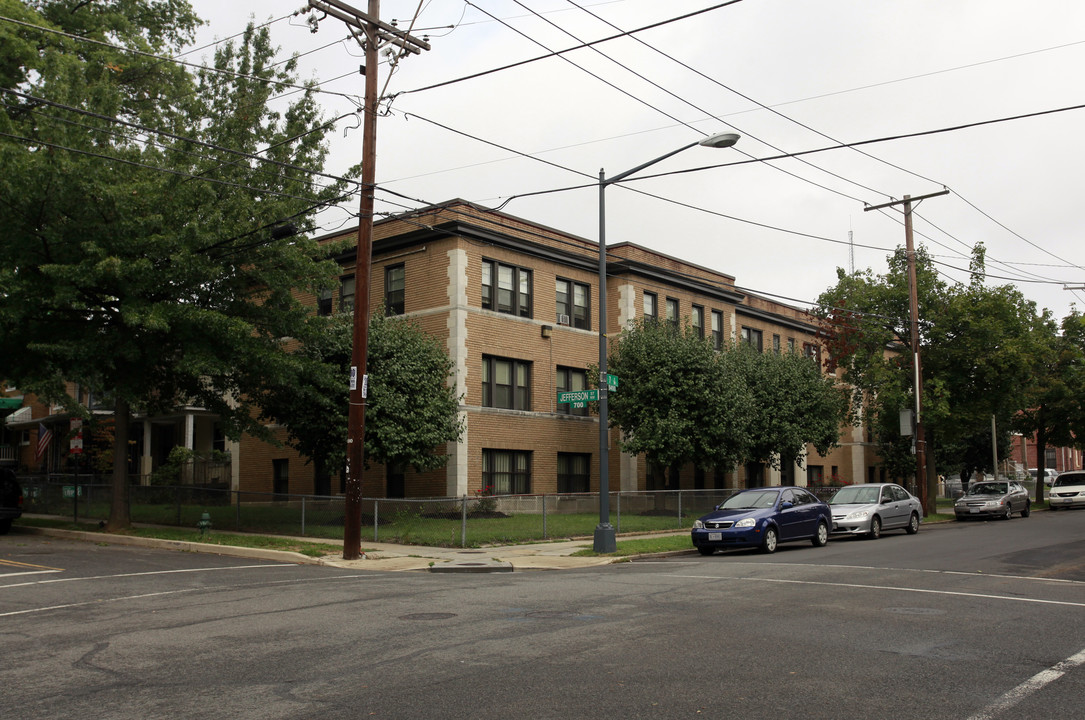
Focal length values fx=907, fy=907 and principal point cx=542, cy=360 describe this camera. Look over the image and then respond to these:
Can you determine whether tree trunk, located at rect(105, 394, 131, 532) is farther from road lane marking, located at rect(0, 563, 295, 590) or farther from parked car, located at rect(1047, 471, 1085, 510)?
parked car, located at rect(1047, 471, 1085, 510)

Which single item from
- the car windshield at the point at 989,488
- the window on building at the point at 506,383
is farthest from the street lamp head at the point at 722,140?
the car windshield at the point at 989,488

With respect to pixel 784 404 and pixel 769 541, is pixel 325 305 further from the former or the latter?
pixel 769 541

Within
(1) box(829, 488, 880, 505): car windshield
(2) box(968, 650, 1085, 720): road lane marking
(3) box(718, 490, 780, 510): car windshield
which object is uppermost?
(3) box(718, 490, 780, 510): car windshield

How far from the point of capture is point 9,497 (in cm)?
2367

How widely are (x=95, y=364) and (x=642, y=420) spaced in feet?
54.6

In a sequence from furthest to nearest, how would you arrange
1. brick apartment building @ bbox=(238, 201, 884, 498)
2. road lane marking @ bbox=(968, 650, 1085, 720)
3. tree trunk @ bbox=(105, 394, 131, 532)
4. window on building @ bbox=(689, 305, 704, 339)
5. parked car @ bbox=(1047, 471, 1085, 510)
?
parked car @ bbox=(1047, 471, 1085, 510), window on building @ bbox=(689, 305, 704, 339), brick apartment building @ bbox=(238, 201, 884, 498), tree trunk @ bbox=(105, 394, 131, 532), road lane marking @ bbox=(968, 650, 1085, 720)

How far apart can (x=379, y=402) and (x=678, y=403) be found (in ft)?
34.2

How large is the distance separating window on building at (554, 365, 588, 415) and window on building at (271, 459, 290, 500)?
11030 mm

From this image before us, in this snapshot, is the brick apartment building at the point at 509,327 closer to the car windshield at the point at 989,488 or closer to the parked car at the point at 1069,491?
the car windshield at the point at 989,488

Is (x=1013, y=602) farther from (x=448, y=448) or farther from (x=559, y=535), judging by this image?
(x=448, y=448)

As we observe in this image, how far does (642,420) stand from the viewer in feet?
99.7

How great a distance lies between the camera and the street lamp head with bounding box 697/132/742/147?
55.7 feet

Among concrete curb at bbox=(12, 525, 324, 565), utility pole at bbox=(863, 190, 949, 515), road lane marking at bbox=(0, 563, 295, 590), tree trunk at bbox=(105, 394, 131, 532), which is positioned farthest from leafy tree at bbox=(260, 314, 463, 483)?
utility pole at bbox=(863, 190, 949, 515)

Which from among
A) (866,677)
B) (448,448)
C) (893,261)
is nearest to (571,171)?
(448,448)
